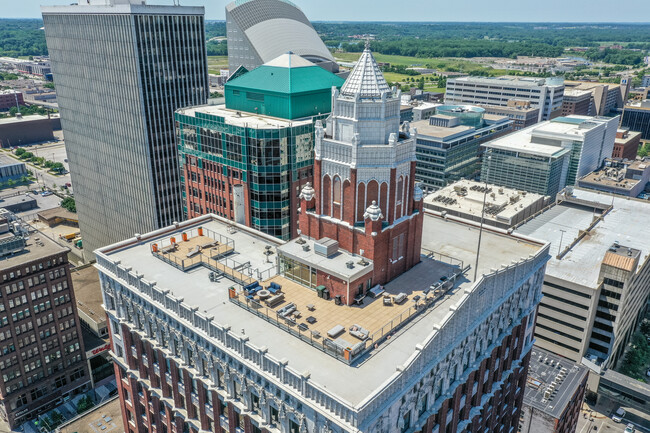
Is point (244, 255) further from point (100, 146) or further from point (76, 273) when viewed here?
point (100, 146)

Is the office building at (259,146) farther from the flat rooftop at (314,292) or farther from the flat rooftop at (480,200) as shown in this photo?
the flat rooftop at (480,200)

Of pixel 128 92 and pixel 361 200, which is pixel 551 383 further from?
pixel 128 92

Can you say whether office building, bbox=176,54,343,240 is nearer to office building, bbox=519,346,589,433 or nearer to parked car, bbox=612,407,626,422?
office building, bbox=519,346,589,433

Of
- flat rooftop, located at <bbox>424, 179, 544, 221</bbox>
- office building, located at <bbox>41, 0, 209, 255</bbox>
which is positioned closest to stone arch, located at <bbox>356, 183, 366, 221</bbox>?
flat rooftop, located at <bbox>424, 179, 544, 221</bbox>

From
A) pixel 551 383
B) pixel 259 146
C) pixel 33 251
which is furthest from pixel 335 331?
pixel 33 251

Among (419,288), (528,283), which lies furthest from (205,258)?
(528,283)

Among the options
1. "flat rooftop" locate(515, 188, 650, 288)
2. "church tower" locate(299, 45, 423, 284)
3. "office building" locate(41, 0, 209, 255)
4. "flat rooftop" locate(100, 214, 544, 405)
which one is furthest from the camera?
"office building" locate(41, 0, 209, 255)
